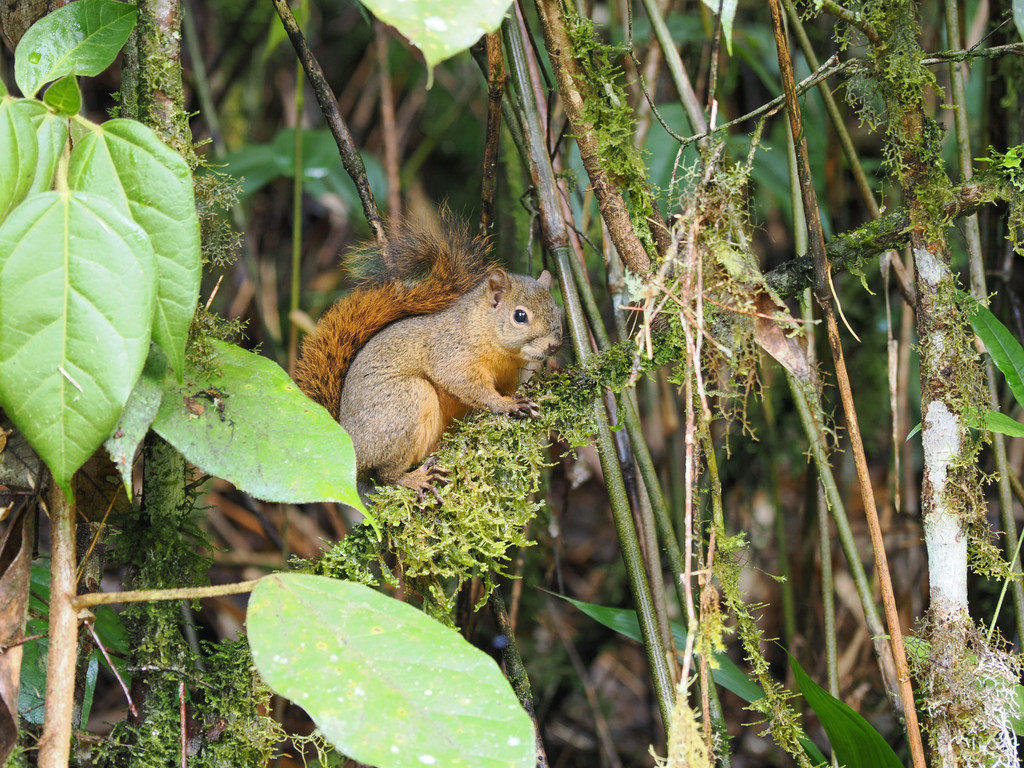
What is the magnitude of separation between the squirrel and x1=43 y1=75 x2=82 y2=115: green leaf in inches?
36.2

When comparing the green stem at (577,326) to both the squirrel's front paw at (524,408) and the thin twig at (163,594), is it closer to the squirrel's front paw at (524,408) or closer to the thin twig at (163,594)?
the squirrel's front paw at (524,408)

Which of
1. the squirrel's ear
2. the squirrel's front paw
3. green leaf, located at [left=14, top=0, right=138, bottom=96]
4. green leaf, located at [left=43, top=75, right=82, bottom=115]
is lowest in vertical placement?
the squirrel's front paw

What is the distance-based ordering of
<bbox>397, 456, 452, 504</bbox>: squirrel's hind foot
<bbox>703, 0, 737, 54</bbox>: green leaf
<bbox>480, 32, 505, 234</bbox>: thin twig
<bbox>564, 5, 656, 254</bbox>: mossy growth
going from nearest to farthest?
<bbox>703, 0, 737, 54</bbox>: green leaf, <bbox>564, 5, 656, 254</bbox>: mossy growth, <bbox>397, 456, 452, 504</bbox>: squirrel's hind foot, <bbox>480, 32, 505, 234</bbox>: thin twig

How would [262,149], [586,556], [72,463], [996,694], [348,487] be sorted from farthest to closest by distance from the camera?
[586,556], [262,149], [996,694], [348,487], [72,463]

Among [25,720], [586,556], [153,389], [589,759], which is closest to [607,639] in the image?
[589,759]

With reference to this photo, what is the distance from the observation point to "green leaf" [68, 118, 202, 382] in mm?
1003

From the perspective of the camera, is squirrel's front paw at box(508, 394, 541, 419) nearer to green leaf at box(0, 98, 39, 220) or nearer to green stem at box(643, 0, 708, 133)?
green stem at box(643, 0, 708, 133)

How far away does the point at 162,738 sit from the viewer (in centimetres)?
131

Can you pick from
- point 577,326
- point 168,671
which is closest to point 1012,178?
point 577,326

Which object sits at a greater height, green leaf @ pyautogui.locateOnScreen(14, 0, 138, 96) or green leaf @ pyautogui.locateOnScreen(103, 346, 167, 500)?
green leaf @ pyautogui.locateOnScreen(14, 0, 138, 96)

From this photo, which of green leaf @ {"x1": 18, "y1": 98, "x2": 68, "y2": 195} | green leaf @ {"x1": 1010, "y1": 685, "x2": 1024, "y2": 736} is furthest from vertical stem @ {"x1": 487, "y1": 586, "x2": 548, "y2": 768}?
green leaf @ {"x1": 18, "y1": 98, "x2": 68, "y2": 195}

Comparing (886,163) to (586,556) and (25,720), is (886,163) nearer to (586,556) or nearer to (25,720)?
(25,720)

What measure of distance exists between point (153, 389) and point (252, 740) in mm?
593

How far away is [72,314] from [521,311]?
1.36m
